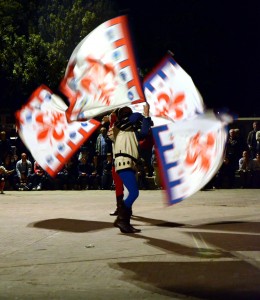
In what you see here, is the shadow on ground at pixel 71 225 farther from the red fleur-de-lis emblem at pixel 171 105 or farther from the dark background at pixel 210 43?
the dark background at pixel 210 43

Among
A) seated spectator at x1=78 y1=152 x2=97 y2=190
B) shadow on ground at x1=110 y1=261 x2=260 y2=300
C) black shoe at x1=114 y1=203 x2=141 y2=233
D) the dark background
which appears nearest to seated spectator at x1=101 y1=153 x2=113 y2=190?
seated spectator at x1=78 y1=152 x2=97 y2=190

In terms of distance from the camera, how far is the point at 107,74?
11133 millimetres

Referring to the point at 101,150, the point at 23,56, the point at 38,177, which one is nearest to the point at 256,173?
the point at 101,150

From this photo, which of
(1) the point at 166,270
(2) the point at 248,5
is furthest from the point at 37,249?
(2) the point at 248,5

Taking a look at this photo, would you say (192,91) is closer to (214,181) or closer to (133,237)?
(133,237)

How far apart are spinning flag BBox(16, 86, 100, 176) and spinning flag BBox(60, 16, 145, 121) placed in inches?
29.3

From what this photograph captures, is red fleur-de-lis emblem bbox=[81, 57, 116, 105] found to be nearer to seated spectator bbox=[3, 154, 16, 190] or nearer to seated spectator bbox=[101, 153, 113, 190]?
seated spectator bbox=[101, 153, 113, 190]

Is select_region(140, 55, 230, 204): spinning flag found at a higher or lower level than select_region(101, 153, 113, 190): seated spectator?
higher

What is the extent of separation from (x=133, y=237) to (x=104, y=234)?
0.61 m

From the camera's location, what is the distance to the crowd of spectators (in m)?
23.0

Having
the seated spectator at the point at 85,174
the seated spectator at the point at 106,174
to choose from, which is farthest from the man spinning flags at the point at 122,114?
the seated spectator at the point at 85,174

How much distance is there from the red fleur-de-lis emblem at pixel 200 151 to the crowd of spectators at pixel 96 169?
1257 centimetres

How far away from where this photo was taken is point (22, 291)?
7.27 metres

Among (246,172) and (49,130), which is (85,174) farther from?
(49,130)
